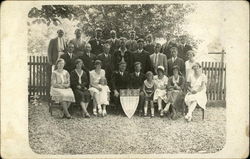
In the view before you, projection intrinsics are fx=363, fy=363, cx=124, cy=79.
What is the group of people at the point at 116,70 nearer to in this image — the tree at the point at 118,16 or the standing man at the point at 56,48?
the standing man at the point at 56,48

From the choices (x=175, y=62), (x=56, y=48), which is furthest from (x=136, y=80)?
(x=56, y=48)

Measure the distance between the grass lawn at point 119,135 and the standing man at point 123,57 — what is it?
62 cm

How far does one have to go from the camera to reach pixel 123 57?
14.3 feet

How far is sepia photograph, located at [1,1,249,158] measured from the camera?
14.1 ft

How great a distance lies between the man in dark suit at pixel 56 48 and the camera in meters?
4.32

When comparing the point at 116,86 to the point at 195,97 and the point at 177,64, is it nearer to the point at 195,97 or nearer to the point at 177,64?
the point at 177,64

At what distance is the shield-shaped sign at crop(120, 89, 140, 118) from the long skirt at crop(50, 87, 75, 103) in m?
0.60

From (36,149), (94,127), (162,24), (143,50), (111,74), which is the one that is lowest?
(36,149)

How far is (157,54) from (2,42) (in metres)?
1.84

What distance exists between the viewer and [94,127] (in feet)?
14.4

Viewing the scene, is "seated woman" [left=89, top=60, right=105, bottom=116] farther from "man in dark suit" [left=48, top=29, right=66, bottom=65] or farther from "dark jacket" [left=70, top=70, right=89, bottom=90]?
"man in dark suit" [left=48, top=29, right=66, bottom=65]

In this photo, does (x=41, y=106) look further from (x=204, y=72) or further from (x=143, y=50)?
(x=204, y=72)

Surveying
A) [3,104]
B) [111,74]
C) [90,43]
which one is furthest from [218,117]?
[3,104]

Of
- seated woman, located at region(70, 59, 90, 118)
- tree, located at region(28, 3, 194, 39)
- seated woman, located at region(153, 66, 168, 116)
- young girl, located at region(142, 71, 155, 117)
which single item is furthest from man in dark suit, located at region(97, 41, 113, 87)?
seated woman, located at region(153, 66, 168, 116)
